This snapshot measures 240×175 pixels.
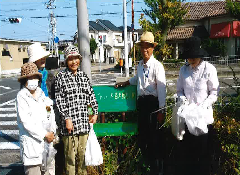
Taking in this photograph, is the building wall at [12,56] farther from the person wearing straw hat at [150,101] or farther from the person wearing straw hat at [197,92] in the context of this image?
the person wearing straw hat at [197,92]

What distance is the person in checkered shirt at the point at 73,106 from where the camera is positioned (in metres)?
2.95

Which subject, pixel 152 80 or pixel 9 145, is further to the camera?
pixel 9 145

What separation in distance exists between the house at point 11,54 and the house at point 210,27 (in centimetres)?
1949

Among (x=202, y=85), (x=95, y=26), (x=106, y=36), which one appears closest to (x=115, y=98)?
(x=202, y=85)

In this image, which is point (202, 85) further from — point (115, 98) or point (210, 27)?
point (210, 27)

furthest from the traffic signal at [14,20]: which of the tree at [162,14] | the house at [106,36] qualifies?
the house at [106,36]

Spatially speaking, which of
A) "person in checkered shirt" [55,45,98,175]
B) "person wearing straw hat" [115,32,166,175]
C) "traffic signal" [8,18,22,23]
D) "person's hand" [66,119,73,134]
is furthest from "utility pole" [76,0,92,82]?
"traffic signal" [8,18,22,23]

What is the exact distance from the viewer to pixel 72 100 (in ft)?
9.73

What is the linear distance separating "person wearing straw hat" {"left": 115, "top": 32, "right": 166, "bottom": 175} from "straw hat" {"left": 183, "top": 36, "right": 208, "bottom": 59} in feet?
1.27

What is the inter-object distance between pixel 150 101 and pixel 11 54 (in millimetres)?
36513

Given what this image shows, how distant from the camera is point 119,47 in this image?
62.0 meters

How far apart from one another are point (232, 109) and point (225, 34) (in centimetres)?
2321

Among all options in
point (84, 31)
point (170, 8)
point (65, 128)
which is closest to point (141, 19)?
point (170, 8)

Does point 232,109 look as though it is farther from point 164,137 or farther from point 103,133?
point 103,133
